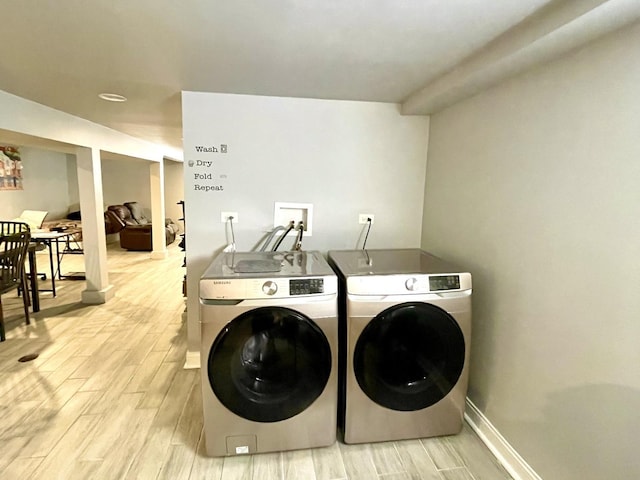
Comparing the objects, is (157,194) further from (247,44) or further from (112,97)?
(247,44)

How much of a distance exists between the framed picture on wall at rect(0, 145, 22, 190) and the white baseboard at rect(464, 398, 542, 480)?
793 cm

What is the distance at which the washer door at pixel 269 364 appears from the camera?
162 cm

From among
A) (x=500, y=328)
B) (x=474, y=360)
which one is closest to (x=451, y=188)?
(x=500, y=328)

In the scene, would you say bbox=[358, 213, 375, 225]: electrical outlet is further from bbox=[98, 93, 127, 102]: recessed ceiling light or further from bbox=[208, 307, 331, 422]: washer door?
bbox=[98, 93, 127, 102]: recessed ceiling light

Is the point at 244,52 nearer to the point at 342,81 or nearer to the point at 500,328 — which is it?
the point at 342,81

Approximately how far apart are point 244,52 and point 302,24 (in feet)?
1.35

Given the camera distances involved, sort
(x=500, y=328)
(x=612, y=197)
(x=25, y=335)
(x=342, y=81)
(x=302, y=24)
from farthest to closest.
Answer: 1. (x=25, y=335)
2. (x=342, y=81)
3. (x=500, y=328)
4. (x=302, y=24)
5. (x=612, y=197)

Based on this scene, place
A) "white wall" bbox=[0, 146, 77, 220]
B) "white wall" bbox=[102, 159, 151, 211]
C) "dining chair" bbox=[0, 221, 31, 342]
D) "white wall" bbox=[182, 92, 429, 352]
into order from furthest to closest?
1. "white wall" bbox=[102, 159, 151, 211]
2. "white wall" bbox=[0, 146, 77, 220]
3. "dining chair" bbox=[0, 221, 31, 342]
4. "white wall" bbox=[182, 92, 429, 352]

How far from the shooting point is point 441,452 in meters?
1.79

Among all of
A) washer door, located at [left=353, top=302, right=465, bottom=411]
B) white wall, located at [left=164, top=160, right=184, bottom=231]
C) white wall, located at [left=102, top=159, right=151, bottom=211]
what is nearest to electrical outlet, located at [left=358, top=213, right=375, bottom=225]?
washer door, located at [left=353, top=302, right=465, bottom=411]

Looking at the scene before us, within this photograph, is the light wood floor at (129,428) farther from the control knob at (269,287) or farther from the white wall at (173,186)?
the white wall at (173,186)

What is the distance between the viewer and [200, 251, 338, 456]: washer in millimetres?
1583

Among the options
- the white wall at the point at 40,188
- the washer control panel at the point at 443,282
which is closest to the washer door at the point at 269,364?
the washer control panel at the point at 443,282

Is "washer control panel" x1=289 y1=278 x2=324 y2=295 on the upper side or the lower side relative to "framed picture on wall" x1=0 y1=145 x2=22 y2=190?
lower
